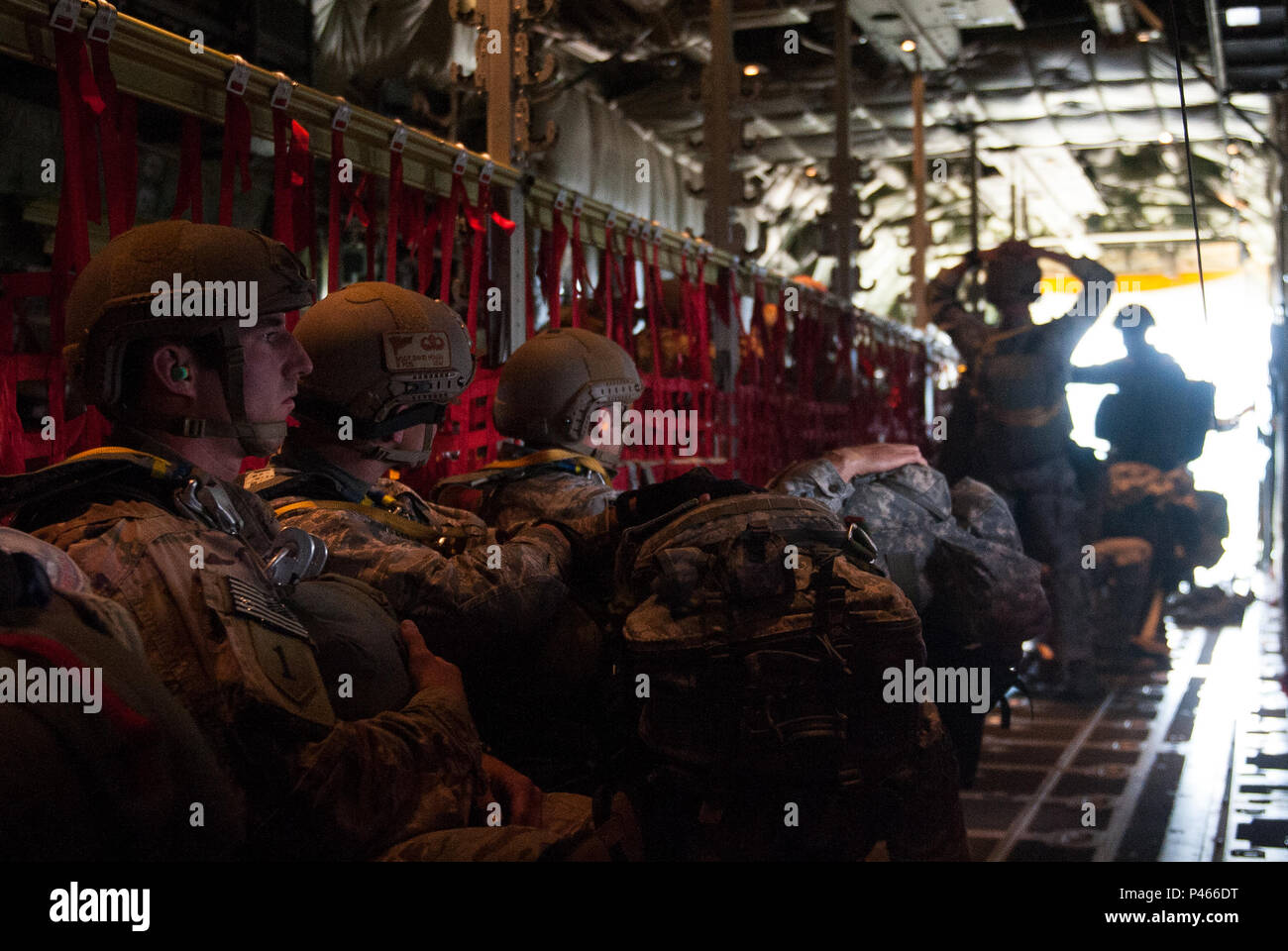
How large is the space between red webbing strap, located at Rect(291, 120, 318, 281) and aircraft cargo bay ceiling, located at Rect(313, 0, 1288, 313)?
10.3 feet

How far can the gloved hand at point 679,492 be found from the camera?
2.49 m

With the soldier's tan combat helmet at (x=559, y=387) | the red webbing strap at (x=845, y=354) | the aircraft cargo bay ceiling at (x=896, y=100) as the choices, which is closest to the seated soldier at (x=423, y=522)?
the soldier's tan combat helmet at (x=559, y=387)

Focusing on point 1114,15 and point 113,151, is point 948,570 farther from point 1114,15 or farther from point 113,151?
point 1114,15

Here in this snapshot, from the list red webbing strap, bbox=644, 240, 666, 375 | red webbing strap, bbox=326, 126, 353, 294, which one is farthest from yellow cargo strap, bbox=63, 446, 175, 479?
red webbing strap, bbox=644, 240, 666, 375

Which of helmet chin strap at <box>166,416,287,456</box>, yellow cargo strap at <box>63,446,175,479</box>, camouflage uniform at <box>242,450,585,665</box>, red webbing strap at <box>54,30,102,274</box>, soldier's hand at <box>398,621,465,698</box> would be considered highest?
red webbing strap at <box>54,30,102,274</box>

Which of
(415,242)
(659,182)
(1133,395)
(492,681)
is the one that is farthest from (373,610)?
(659,182)

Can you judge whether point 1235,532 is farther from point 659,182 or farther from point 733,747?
point 733,747

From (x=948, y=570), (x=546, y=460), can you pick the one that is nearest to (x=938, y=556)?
(x=948, y=570)

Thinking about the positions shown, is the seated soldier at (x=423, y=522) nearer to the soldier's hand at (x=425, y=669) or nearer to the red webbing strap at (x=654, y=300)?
the soldier's hand at (x=425, y=669)

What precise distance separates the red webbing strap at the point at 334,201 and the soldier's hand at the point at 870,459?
122 cm

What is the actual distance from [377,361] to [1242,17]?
679 cm

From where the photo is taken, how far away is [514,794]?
2182mm

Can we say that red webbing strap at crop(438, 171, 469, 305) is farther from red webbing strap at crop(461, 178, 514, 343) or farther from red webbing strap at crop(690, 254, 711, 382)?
red webbing strap at crop(690, 254, 711, 382)

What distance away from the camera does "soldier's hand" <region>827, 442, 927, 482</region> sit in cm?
331
